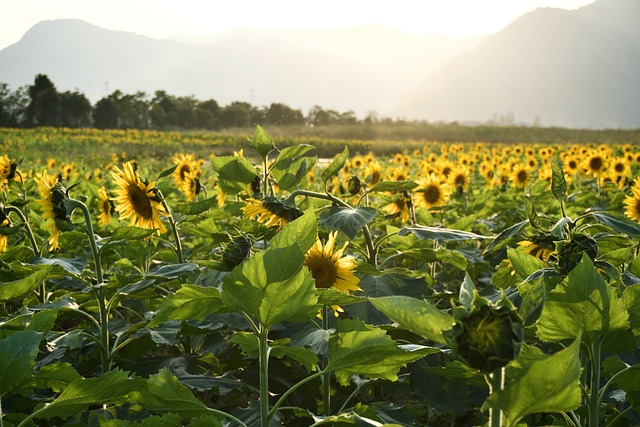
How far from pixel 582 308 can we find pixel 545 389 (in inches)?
12.4

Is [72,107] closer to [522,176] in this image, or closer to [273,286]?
[522,176]

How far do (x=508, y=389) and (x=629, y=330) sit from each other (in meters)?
0.49

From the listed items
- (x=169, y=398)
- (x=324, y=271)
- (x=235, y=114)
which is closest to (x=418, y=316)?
(x=169, y=398)

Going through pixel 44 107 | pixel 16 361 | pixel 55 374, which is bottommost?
pixel 55 374

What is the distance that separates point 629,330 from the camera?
103cm

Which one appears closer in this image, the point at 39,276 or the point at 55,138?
the point at 39,276

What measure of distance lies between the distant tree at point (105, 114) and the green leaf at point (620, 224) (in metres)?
59.0

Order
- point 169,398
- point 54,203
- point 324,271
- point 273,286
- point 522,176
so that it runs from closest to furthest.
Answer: point 273,286 < point 169,398 < point 324,271 < point 54,203 < point 522,176

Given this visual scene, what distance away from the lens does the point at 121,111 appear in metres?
57.2

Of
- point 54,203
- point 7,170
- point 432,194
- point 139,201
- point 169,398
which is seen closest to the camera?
point 169,398

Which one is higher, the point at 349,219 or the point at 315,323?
the point at 349,219

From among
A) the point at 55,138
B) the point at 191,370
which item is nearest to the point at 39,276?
the point at 191,370

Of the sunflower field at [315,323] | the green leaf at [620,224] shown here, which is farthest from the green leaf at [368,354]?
the green leaf at [620,224]

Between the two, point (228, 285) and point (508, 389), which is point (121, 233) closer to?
point (228, 285)
